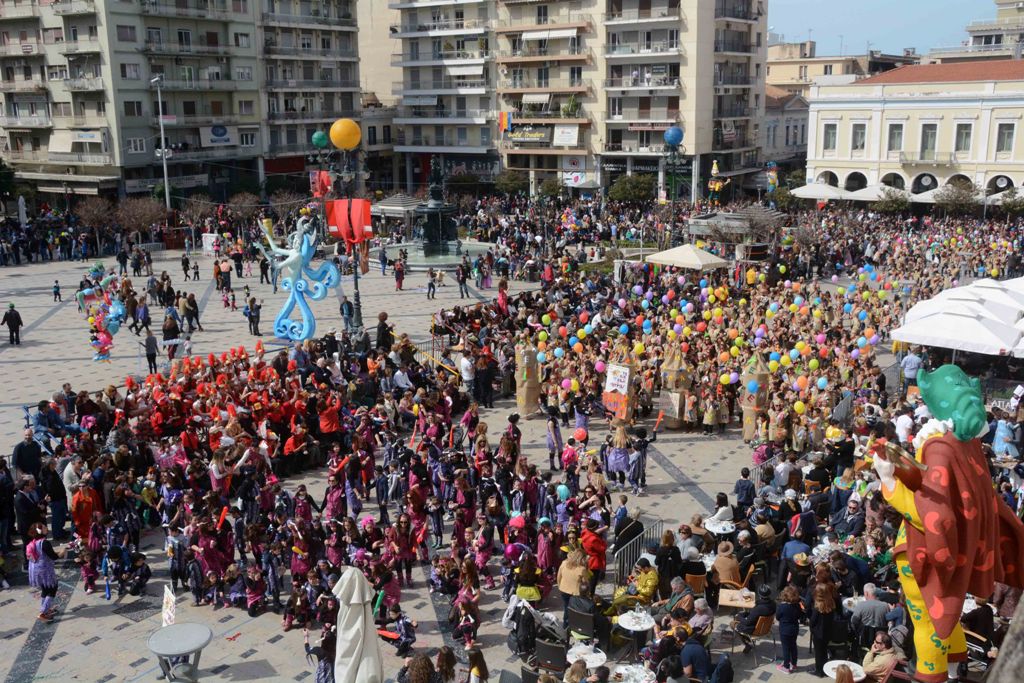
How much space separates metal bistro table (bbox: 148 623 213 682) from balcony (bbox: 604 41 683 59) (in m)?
50.3

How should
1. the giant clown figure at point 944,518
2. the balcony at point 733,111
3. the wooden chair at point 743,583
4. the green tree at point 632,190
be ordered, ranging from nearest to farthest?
the giant clown figure at point 944,518, the wooden chair at point 743,583, the green tree at point 632,190, the balcony at point 733,111

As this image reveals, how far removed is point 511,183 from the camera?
59.5 m

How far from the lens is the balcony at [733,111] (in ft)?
189

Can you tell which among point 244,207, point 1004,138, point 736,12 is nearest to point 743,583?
point 244,207

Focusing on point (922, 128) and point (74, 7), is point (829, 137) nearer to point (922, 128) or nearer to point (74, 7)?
point (922, 128)

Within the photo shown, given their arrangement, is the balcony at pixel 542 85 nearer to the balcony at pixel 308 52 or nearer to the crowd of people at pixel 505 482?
the balcony at pixel 308 52

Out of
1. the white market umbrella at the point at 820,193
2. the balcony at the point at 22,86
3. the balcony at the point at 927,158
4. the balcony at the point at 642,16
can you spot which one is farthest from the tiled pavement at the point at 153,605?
the balcony at the point at 927,158

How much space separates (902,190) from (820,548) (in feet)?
135

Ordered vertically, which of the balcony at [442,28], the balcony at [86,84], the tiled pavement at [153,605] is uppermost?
the balcony at [442,28]

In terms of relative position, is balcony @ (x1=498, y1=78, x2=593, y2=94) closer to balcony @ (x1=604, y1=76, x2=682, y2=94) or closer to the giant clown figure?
balcony @ (x1=604, y1=76, x2=682, y2=94)

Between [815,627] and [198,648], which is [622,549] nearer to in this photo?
[815,627]

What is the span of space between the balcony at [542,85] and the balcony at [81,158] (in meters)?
A: 24.8

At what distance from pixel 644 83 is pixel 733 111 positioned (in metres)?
6.43

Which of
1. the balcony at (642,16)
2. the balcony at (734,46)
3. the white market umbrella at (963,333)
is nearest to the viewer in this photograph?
the white market umbrella at (963,333)
